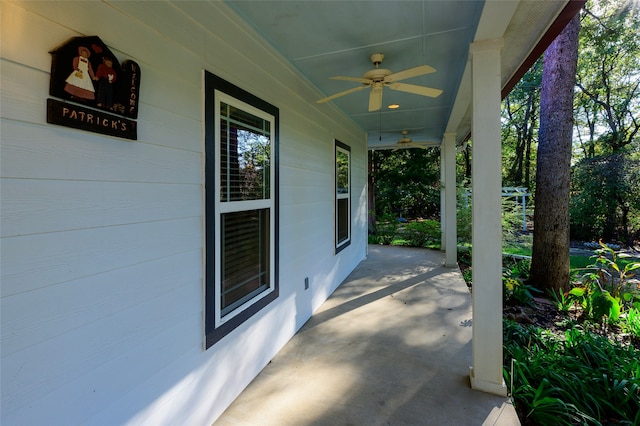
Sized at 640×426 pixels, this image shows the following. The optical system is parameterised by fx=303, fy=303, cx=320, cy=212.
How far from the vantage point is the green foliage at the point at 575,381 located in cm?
200

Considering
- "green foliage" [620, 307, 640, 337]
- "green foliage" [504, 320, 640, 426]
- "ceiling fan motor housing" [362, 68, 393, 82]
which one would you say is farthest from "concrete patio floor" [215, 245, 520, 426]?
"ceiling fan motor housing" [362, 68, 393, 82]

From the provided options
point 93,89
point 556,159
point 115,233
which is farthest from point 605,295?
point 93,89

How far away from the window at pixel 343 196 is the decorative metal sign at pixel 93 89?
343 cm

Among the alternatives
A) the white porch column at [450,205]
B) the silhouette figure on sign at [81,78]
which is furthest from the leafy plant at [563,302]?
the silhouette figure on sign at [81,78]

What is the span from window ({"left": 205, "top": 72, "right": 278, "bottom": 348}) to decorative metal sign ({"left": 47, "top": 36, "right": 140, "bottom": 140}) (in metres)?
0.53

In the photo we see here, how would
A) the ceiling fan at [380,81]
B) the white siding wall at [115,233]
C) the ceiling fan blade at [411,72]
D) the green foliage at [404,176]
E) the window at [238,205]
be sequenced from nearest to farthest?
the white siding wall at [115,233]
the window at [238,205]
the ceiling fan blade at [411,72]
the ceiling fan at [380,81]
the green foliage at [404,176]

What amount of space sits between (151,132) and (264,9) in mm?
1226

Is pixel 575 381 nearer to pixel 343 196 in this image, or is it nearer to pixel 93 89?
pixel 93 89

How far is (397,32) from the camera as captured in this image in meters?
2.39

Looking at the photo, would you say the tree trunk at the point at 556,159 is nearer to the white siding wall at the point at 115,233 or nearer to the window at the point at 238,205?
the window at the point at 238,205

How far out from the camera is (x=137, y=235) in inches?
56.4

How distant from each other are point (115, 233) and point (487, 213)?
2.31 meters

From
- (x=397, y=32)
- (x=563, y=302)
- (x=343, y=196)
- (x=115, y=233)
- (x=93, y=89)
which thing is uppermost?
(x=397, y=32)

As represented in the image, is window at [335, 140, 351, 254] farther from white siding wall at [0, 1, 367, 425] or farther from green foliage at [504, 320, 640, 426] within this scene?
green foliage at [504, 320, 640, 426]
